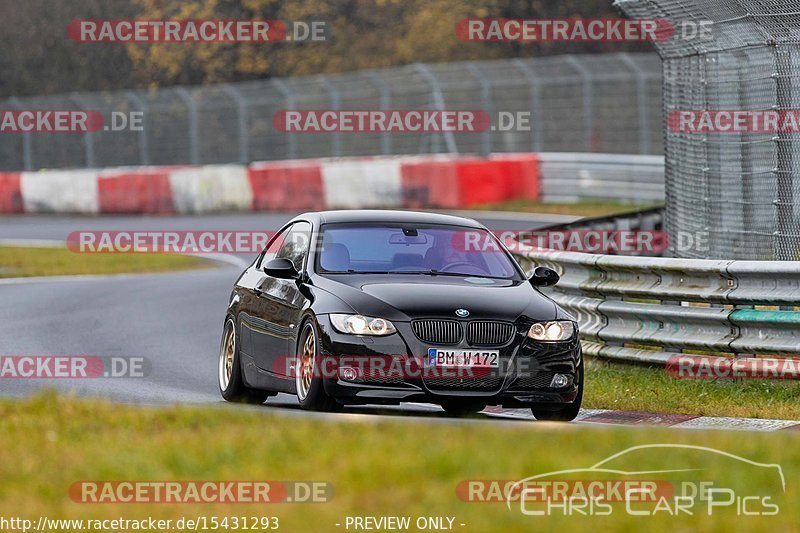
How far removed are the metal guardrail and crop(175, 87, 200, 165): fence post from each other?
9.28 metres

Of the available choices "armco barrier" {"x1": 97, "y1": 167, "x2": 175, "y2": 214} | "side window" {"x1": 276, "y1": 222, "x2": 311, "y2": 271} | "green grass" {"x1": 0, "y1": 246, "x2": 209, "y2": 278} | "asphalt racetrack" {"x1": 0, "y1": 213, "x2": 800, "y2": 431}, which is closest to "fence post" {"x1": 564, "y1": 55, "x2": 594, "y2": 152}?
"asphalt racetrack" {"x1": 0, "y1": 213, "x2": 800, "y2": 431}

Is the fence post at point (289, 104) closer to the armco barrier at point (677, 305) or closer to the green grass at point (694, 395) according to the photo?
the armco barrier at point (677, 305)

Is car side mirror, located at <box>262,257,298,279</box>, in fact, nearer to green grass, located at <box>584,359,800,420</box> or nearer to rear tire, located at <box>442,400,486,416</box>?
rear tire, located at <box>442,400,486,416</box>

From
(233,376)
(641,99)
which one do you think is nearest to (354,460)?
(233,376)

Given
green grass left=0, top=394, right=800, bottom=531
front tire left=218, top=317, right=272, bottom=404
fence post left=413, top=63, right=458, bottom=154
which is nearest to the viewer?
green grass left=0, top=394, right=800, bottom=531

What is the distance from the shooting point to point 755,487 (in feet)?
22.2

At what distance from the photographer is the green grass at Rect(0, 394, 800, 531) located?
6.41m

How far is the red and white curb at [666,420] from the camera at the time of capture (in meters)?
10.8

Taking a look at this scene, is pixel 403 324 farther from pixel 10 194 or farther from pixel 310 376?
pixel 10 194

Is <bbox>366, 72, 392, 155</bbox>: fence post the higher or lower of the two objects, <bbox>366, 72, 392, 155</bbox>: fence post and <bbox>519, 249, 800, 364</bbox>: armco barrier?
the lower

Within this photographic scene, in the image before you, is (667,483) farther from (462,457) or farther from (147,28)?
(147,28)

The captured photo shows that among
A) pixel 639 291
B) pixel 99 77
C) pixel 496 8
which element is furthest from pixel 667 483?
pixel 99 77

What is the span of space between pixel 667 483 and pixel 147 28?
49994 mm

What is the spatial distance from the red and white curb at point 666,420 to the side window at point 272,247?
195cm
